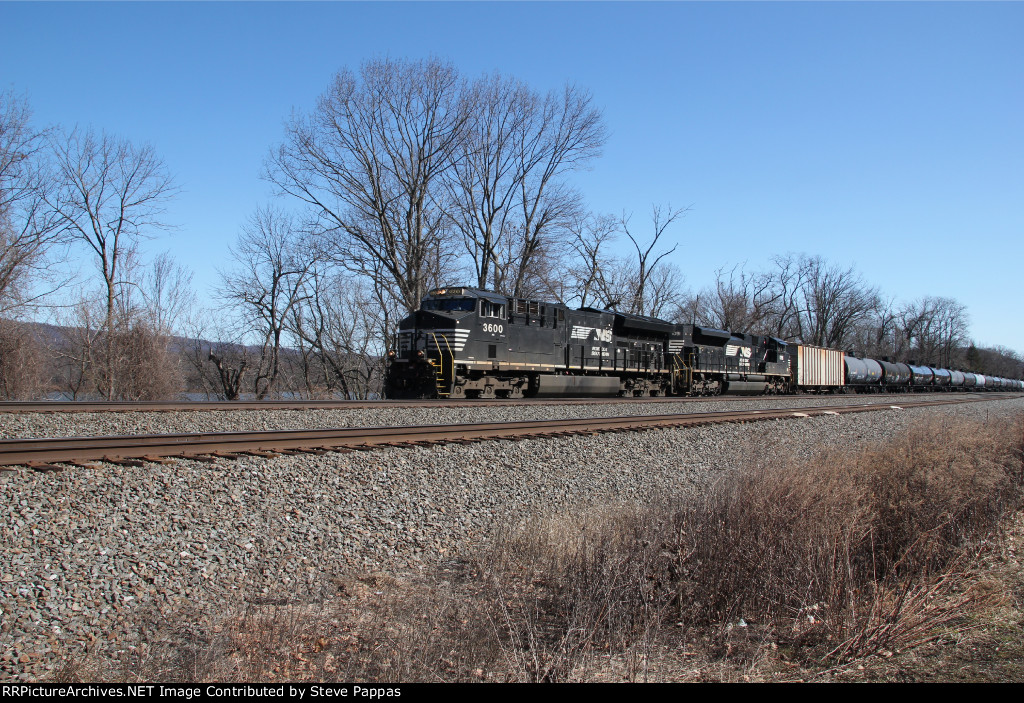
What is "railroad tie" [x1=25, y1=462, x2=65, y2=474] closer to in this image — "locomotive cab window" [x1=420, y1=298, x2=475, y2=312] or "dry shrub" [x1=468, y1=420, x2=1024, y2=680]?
"dry shrub" [x1=468, y1=420, x2=1024, y2=680]

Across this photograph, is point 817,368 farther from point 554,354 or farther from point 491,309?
point 491,309

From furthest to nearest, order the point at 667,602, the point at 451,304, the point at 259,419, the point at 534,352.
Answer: the point at 534,352
the point at 451,304
the point at 259,419
the point at 667,602

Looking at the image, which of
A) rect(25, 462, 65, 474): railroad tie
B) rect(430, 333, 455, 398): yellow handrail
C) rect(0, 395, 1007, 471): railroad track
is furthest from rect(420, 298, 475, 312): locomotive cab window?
rect(25, 462, 65, 474): railroad tie

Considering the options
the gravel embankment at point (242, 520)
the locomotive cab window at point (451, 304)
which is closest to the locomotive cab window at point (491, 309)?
the locomotive cab window at point (451, 304)

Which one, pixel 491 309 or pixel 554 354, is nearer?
pixel 491 309

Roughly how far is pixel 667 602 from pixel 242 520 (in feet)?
12.3

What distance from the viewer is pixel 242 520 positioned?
5.90 meters

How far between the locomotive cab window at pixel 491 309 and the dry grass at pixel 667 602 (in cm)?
1185

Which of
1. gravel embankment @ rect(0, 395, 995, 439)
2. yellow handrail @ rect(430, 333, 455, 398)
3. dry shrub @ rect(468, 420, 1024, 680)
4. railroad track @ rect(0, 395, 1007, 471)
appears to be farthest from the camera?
yellow handrail @ rect(430, 333, 455, 398)

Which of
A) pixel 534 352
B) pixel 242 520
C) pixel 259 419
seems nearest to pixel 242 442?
pixel 242 520

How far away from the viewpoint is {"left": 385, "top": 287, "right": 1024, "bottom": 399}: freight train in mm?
18688

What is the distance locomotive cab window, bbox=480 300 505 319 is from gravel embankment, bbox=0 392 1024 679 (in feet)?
31.5

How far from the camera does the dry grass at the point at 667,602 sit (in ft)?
14.3

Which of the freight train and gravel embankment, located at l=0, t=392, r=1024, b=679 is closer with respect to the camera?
gravel embankment, located at l=0, t=392, r=1024, b=679
